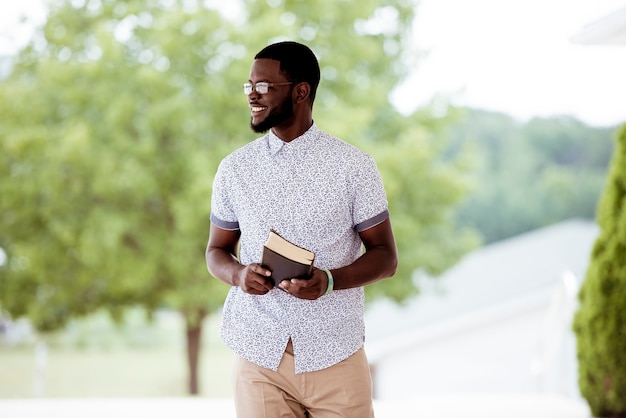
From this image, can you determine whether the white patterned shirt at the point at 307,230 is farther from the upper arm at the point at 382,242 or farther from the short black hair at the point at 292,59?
the short black hair at the point at 292,59

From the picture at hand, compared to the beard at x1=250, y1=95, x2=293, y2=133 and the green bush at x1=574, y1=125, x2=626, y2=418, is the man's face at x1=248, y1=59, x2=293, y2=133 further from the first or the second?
the green bush at x1=574, y1=125, x2=626, y2=418

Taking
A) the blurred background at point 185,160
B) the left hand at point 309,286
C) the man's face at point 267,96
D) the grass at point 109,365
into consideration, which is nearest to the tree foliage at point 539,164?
the grass at point 109,365

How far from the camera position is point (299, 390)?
1.96 meters

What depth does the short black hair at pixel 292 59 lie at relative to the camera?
6.41ft

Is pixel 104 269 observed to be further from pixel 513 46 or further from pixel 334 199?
pixel 513 46

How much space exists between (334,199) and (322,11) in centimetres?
825

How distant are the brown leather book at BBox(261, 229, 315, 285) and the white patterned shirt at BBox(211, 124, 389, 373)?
0.16 metres

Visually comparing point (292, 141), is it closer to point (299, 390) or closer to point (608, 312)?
point (299, 390)

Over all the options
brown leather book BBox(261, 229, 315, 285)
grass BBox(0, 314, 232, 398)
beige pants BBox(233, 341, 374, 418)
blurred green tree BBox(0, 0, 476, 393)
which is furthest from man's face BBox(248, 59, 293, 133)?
grass BBox(0, 314, 232, 398)

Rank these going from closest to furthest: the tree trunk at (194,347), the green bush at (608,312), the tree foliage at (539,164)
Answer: the green bush at (608,312)
the tree trunk at (194,347)
the tree foliage at (539,164)

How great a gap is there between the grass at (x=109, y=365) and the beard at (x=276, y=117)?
17.6 m

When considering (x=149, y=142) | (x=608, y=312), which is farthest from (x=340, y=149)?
(x=149, y=142)

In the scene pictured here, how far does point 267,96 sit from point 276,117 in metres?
0.05

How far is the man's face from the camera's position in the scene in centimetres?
194
